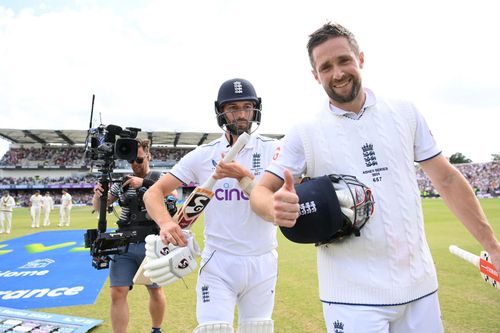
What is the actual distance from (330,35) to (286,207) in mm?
971

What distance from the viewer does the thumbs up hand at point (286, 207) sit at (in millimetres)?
1518

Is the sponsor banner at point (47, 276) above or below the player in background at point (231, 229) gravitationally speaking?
below

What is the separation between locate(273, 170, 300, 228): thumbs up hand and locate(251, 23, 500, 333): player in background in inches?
2.7

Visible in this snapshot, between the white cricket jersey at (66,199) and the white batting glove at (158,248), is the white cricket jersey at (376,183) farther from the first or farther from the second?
the white cricket jersey at (66,199)

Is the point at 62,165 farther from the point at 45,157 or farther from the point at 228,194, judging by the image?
the point at 228,194

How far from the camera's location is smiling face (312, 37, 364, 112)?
6.14 ft

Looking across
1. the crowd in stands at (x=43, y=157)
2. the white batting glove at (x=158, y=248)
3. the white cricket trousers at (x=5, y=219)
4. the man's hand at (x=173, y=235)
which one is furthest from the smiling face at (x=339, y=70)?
the crowd in stands at (x=43, y=157)

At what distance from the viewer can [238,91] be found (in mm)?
2965

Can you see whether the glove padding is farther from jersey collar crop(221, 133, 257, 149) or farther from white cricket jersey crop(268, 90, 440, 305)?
white cricket jersey crop(268, 90, 440, 305)

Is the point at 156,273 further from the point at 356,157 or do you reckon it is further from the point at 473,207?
the point at 473,207

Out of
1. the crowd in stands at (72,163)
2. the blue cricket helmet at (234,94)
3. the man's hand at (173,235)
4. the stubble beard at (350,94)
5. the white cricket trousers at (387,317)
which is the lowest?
the white cricket trousers at (387,317)

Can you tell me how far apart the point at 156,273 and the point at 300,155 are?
132 cm

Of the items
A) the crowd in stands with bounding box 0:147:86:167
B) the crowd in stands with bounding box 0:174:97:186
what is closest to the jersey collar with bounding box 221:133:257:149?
the crowd in stands with bounding box 0:174:97:186

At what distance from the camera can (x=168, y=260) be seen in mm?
2471
